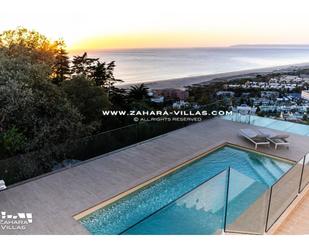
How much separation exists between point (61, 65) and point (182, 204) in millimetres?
8686

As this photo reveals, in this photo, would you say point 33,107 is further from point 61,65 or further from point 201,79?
point 201,79

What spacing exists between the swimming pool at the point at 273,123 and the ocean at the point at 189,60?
2.15 metres

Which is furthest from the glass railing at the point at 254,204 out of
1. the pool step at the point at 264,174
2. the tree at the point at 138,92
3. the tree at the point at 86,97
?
the tree at the point at 138,92

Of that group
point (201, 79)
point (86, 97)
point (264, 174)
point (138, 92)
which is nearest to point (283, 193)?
point (264, 174)

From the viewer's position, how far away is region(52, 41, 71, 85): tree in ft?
32.7

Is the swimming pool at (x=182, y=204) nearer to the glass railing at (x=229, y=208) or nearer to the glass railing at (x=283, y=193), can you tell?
the glass railing at (x=229, y=208)

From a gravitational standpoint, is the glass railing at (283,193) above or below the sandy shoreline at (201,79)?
below

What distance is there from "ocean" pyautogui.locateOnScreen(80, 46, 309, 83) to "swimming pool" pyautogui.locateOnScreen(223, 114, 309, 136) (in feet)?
7.05

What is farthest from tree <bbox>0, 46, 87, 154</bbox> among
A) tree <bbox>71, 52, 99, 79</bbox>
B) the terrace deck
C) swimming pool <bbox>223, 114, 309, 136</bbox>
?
swimming pool <bbox>223, 114, 309, 136</bbox>

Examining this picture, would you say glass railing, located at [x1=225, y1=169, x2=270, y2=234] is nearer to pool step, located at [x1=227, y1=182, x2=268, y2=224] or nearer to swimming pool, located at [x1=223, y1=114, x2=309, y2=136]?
pool step, located at [x1=227, y1=182, x2=268, y2=224]

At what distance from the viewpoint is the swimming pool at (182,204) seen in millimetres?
3295

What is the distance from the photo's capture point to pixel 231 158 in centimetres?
681

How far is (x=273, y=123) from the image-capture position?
29.9 feet
